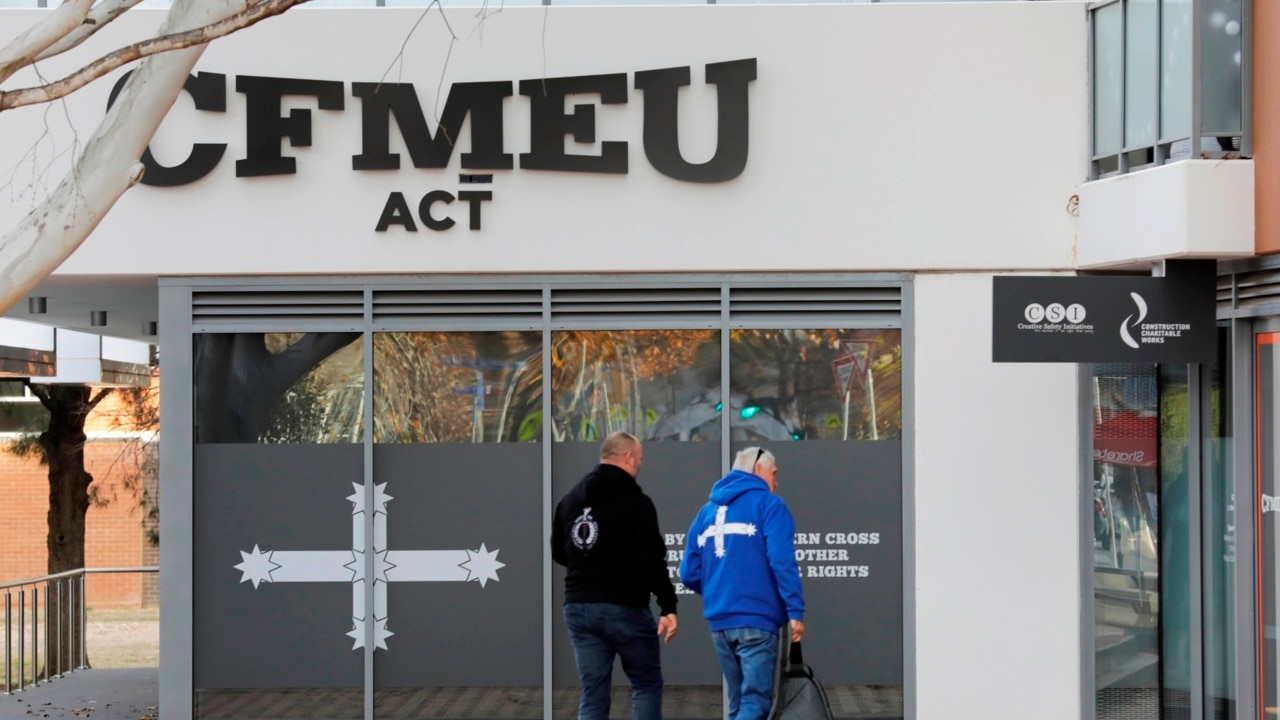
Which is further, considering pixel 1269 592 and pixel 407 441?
pixel 407 441

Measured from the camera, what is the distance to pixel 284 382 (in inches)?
364

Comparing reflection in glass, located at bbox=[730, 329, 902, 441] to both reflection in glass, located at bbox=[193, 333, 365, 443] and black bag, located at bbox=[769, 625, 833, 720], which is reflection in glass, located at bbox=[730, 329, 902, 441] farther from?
reflection in glass, located at bbox=[193, 333, 365, 443]

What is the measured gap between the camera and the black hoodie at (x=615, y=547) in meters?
7.15

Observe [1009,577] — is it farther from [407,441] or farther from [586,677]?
[407,441]

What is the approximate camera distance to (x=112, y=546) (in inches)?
1077

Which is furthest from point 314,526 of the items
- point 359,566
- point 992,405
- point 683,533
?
point 992,405

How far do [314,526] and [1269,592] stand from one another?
581 cm

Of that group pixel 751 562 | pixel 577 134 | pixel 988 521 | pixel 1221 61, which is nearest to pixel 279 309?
pixel 577 134

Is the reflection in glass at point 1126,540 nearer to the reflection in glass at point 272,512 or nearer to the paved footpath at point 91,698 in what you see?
the reflection in glass at point 272,512

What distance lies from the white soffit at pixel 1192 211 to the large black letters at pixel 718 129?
7.88 feet

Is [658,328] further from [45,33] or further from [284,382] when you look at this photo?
[45,33]

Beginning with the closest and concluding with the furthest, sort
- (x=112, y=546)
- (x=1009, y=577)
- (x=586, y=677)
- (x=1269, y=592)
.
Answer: (x=586, y=677) < (x=1269, y=592) < (x=1009, y=577) < (x=112, y=546)

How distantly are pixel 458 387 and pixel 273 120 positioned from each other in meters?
2.08

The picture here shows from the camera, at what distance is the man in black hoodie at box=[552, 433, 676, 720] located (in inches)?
281
